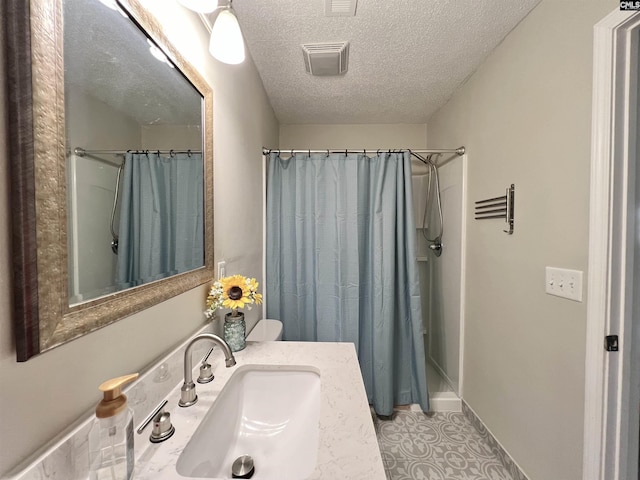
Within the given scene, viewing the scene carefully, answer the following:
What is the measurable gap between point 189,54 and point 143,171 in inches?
19.3

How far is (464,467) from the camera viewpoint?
4.37 ft

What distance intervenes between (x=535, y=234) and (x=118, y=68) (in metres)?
1.62

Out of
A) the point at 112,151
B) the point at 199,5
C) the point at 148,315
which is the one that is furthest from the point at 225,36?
the point at 148,315

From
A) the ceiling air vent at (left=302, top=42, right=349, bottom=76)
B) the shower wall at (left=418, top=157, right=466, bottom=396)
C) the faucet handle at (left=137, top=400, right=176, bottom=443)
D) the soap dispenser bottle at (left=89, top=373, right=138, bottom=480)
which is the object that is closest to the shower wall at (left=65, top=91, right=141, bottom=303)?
the soap dispenser bottle at (left=89, top=373, right=138, bottom=480)

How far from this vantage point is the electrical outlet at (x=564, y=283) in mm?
946

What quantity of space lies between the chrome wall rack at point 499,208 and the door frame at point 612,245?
1.26ft

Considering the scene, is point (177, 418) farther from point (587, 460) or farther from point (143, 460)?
point (587, 460)

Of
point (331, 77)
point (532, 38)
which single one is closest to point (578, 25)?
point (532, 38)

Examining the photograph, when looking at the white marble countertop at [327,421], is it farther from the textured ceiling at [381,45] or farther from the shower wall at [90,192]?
the textured ceiling at [381,45]

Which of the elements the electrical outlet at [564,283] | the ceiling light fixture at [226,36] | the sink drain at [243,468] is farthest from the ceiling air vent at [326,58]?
the sink drain at [243,468]

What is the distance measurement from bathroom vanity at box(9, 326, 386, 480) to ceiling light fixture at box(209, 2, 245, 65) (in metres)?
0.94

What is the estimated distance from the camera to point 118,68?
566 millimetres

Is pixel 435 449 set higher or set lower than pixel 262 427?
lower

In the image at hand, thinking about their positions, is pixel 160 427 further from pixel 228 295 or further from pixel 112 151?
pixel 112 151
